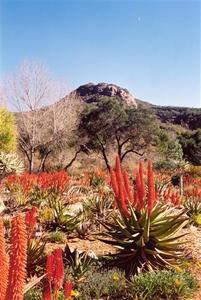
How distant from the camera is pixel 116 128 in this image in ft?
129

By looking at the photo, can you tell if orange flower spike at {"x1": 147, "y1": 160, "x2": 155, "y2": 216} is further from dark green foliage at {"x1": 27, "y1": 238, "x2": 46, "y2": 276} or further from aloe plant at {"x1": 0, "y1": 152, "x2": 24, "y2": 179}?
aloe plant at {"x1": 0, "y1": 152, "x2": 24, "y2": 179}

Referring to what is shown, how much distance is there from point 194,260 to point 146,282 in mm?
2321

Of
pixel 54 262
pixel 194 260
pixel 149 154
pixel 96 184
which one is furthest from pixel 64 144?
pixel 54 262

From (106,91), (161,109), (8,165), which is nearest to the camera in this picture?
(8,165)

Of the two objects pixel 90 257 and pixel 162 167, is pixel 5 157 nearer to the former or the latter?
pixel 90 257

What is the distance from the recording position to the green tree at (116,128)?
39.1m

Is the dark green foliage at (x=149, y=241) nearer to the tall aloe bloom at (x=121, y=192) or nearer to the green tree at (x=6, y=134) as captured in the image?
the tall aloe bloom at (x=121, y=192)

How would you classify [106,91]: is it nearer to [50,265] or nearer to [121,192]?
[121,192]

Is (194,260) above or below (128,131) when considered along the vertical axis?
below

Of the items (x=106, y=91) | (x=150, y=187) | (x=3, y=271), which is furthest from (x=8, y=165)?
(x=106, y=91)

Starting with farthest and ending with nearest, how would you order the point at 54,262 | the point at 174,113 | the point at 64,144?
1. the point at 174,113
2. the point at 64,144
3. the point at 54,262

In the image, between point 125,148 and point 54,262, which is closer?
point 54,262

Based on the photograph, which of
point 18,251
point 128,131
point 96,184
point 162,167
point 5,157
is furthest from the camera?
point 128,131

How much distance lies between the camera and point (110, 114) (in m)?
39.5
